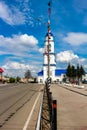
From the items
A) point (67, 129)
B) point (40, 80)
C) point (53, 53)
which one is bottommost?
point (67, 129)

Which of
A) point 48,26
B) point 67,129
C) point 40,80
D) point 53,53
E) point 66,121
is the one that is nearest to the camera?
point 67,129

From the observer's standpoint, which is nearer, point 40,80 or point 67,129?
point 67,129

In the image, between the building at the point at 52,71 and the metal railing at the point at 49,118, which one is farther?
the building at the point at 52,71

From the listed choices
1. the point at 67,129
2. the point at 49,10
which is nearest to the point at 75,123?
the point at 67,129

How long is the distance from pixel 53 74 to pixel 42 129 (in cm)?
14870

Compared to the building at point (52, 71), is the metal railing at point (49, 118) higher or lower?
lower

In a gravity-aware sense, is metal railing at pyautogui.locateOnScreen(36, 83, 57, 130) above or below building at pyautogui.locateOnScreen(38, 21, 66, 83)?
below

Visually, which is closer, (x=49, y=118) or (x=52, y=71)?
(x=49, y=118)

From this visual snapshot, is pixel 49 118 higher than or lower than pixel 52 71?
lower

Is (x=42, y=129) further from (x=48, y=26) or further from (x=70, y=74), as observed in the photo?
(x=70, y=74)

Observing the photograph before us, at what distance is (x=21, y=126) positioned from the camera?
1181 cm

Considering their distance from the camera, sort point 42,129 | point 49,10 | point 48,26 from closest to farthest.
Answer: point 42,129 → point 48,26 → point 49,10

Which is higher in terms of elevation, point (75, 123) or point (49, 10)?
point (49, 10)

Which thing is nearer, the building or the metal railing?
the metal railing
